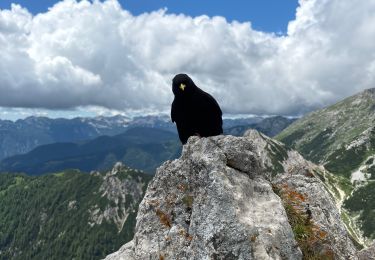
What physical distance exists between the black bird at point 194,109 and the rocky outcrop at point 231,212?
1.30m

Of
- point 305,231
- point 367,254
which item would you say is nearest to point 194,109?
point 305,231

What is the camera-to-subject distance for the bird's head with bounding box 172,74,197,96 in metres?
20.8

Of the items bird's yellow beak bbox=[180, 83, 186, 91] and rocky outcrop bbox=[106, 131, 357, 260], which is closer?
rocky outcrop bbox=[106, 131, 357, 260]

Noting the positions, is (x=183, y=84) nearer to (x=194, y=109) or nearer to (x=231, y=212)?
(x=194, y=109)

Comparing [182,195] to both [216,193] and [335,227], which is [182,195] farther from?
[335,227]

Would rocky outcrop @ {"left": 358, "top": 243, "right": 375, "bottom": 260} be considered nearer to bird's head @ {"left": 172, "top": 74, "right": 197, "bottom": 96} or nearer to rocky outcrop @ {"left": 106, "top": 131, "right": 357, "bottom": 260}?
rocky outcrop @ {"left": 106, "top": 131, "right": 357, "bottom": 260}

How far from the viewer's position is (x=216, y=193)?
57.1ft

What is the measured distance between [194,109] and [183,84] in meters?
1.42

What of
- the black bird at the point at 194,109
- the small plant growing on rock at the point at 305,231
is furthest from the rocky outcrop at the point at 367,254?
the black bird at the point at 194,109

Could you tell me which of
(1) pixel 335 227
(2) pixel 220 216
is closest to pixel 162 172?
(2) pixel 220 216

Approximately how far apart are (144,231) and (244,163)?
5.83 m

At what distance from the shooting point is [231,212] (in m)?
16.6

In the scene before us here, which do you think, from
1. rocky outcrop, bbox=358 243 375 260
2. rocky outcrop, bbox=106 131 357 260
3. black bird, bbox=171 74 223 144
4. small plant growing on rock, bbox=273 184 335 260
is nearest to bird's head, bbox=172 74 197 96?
black bird, bbox=171 74 223 144

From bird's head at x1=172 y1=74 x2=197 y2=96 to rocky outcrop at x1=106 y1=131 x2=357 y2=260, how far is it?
2.40 meters
